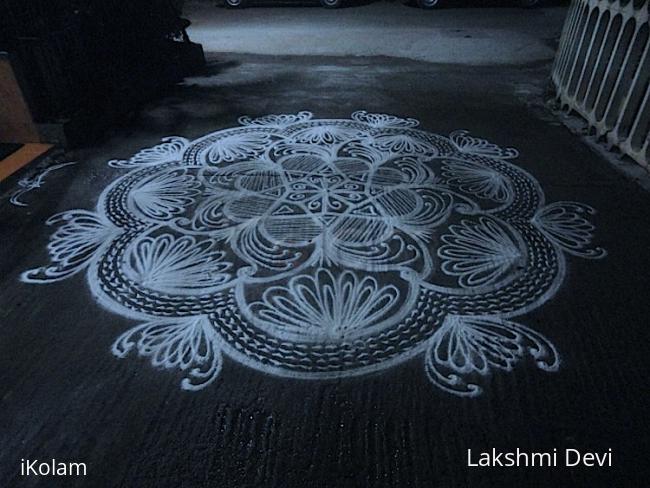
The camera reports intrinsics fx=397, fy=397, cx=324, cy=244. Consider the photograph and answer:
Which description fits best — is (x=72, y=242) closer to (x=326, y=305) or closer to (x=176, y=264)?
(x=176, y=264)

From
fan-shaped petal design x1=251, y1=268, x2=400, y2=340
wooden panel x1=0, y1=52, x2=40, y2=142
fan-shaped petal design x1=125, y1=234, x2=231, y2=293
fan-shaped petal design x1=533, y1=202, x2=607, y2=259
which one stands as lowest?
fan-shaped petal design x1=251, y1=268, x2=400, y2=340

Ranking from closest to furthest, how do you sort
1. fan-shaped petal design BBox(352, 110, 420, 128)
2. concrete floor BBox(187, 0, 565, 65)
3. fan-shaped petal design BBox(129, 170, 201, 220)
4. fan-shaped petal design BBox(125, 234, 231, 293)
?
fan-shaped petal design BBox(125, 234, 231, 293) < fan-shaped petal design BBox(129, 170, 201, 220) < fan-shaped petal design BBox(352, 110, 420, 128) < concrete floor BBox(187, 0, 565, 65)

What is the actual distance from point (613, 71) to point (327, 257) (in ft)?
5.36

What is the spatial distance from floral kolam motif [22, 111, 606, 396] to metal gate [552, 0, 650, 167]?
0.49 metres

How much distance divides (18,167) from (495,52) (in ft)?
12.1

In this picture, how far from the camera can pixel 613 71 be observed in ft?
5.94

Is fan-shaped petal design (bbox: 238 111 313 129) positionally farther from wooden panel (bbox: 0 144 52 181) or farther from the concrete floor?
the concrete floor

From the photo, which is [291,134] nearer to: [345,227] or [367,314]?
[345,227]

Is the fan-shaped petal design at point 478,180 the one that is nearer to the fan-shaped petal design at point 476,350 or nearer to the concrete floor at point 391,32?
the fan-shaped petal design at point 476,350

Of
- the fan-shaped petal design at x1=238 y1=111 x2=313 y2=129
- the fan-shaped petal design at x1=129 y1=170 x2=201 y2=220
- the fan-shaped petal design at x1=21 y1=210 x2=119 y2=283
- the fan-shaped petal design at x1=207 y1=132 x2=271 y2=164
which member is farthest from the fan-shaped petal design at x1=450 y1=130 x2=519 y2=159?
the fan-shaped petal design at x1=21 y1=210 x2=119 y2=283

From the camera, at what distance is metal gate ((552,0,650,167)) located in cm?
163

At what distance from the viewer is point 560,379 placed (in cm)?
92

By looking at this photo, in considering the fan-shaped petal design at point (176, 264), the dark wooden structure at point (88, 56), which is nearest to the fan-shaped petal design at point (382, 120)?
the fan-shaped petal design at point (176, 264)

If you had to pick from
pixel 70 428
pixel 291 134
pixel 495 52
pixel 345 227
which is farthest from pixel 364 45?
pixel 70 428
